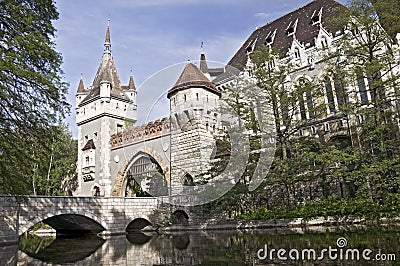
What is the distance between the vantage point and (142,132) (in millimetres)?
26609

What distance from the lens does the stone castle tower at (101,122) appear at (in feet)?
96.4

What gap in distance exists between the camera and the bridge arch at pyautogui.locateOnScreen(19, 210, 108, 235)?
1531 centimetres

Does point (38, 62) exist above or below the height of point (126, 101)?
below

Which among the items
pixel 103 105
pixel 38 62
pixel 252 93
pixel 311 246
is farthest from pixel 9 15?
pixel 103 105

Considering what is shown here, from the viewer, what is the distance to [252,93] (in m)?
18.1

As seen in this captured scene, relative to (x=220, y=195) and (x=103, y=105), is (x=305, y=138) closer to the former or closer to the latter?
(x=220, y=195)

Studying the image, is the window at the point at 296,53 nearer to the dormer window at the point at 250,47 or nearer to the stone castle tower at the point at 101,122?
the dormer window at the point at 250,47

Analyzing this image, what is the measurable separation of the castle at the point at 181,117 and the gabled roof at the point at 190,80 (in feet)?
0.21

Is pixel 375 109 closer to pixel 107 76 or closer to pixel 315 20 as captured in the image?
pixel 315 20

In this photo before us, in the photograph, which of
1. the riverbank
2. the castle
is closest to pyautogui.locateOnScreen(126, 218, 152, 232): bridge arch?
the riverbank

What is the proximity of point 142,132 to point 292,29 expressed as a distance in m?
14.1

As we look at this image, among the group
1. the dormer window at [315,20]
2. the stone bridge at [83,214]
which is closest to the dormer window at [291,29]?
the dormer window at [315,20]

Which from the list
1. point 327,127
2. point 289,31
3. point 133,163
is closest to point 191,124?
point 133,163

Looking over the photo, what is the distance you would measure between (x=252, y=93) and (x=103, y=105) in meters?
16.1
